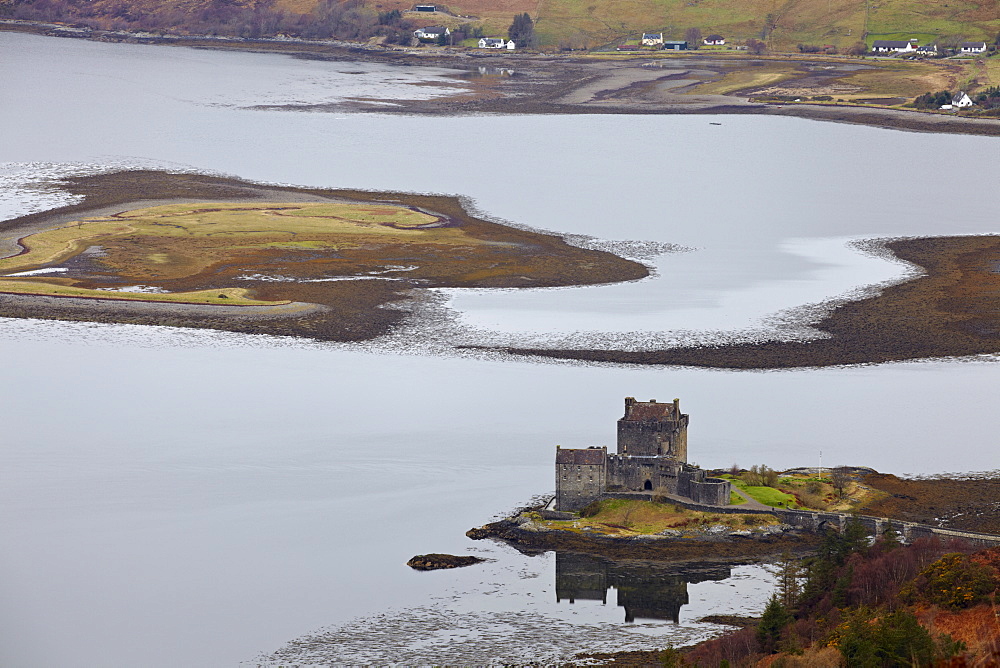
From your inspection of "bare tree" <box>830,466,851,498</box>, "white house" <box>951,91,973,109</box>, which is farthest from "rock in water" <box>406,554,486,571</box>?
"white house" <box>951,91,973,109</box>

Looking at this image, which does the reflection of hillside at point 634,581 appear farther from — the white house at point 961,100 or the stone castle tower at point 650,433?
the white house at point 961,100

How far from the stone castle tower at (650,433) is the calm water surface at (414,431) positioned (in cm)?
493

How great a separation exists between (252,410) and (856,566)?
2953 centimetres

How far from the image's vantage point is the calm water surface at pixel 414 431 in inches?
1703

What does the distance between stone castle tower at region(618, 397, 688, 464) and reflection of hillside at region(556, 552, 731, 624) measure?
4863 millimetres

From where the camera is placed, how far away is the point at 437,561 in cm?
4666

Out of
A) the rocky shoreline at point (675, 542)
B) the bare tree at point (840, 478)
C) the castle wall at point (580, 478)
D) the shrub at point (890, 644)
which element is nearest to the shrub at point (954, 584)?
the shrub at point (890, 644)

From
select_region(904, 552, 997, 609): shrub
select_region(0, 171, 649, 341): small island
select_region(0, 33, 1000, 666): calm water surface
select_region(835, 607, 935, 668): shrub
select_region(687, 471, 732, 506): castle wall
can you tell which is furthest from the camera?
select_region(0, 171, 649, 341): small island

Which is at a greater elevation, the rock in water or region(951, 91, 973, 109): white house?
region(951, 91, 973, 109): white house

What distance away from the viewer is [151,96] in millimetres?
186000

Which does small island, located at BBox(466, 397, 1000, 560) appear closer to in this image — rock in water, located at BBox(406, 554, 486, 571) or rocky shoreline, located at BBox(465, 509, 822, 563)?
rocky shoreline, located at BBox(465, 509, 822, 563)

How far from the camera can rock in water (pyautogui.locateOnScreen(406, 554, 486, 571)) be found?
Answer: 46406 mm

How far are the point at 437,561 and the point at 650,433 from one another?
8694 millimetres

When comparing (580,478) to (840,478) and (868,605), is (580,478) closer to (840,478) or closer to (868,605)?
(840,478)
